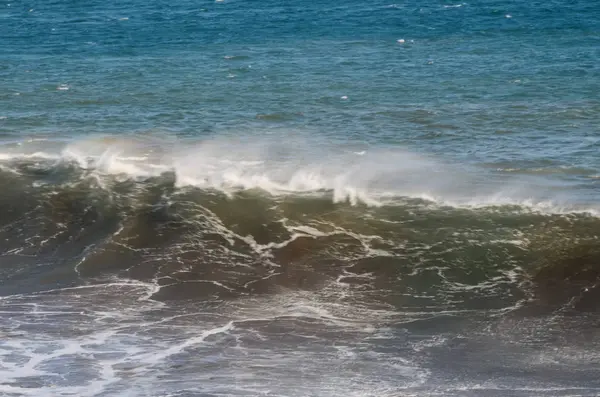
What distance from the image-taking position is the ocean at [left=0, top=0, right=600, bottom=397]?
831cm

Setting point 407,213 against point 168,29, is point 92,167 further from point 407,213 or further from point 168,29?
point 168,29

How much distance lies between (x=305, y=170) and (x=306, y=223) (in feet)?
6.10

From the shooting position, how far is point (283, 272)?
425 inches

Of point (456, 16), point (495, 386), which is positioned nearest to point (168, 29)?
point (456, 16)

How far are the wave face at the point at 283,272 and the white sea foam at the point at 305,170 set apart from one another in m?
0.05

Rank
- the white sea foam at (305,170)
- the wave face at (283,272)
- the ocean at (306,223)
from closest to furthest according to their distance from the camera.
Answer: the wave face at (283,272) → the ocean at (306,223) → the white sea foam at (305,170)

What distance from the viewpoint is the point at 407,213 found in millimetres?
12250

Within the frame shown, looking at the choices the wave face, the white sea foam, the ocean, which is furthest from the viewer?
the white sea foam

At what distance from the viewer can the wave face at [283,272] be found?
820 cm

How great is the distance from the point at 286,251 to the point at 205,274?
1.17 meters

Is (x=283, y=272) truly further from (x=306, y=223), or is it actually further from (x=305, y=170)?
(x=305, y=170)

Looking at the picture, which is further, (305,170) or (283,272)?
(305,170)

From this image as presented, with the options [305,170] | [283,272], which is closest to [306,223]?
[283,272]

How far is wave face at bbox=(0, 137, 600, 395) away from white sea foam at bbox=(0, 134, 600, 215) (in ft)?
0.15
